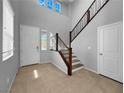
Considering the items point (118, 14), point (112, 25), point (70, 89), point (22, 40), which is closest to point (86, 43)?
point (112, 25)

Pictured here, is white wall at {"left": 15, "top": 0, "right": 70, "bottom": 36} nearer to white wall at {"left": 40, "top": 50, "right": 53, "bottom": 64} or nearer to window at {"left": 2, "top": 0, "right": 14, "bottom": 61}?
white wall at {"left": 40, "top": 50, "right": 53, "bottom": 64}

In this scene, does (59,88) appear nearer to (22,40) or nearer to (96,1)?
(22,40)

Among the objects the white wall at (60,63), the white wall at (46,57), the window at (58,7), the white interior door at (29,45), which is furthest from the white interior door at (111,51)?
the window at (58,7)

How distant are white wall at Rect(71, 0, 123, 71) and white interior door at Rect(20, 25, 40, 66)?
92.3 inches

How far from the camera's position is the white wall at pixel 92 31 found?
2824 mm

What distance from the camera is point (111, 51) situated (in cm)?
296

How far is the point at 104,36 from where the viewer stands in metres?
3.21

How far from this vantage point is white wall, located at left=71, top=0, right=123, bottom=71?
9.27ft

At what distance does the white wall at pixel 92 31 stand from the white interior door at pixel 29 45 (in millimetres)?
2345

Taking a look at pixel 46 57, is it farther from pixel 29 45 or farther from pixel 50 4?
pixel 50 4

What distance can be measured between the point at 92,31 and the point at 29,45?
3.46 meters

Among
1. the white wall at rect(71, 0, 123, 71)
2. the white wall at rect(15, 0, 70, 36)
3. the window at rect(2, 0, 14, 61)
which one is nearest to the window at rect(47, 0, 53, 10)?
the white wall at rect(15, 0, 70, 36)

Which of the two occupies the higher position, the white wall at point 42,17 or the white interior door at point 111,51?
the white wall at point 42,17

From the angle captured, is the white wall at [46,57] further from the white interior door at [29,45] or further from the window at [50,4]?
the window at [50,4]
